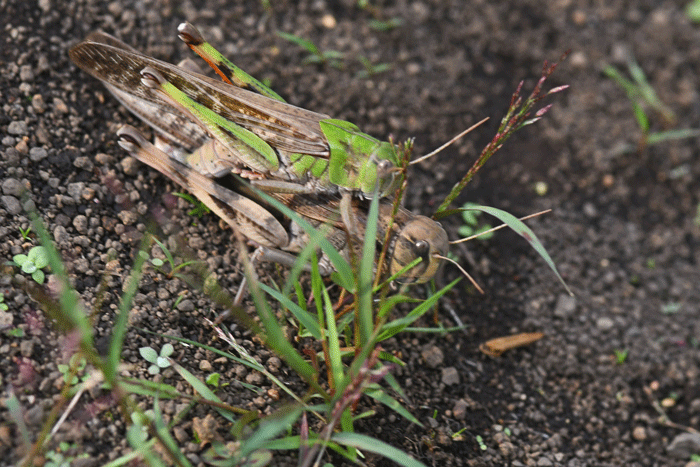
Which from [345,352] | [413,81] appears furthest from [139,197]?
[413,81]

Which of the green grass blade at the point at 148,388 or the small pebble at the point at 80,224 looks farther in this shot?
the small pebble at the point at 80,224

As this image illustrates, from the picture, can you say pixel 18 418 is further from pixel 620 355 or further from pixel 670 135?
pixel 670 135

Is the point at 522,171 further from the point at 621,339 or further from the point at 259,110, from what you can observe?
the point at 259,110

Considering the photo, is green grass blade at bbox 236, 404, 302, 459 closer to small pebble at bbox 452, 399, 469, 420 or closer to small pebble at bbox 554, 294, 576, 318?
small pebble at bbox 452, 399, 469, 420

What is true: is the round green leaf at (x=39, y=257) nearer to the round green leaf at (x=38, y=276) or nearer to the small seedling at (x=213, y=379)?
the round green leaf at (x=38, y=276)

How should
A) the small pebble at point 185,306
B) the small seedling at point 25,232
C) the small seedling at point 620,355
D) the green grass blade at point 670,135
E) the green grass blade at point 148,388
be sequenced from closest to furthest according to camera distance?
the green grass blade at point 148,388, the small seedling at point 25,232, the small pebble at point 185,306, the small seedling at point 620,355, the green grass blade at point 670,135

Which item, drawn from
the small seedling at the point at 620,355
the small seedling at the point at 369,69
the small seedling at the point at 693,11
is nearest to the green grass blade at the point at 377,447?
the small seedling at the point at 620,355
